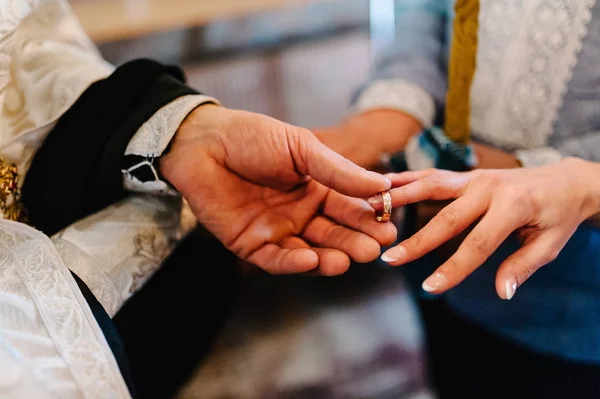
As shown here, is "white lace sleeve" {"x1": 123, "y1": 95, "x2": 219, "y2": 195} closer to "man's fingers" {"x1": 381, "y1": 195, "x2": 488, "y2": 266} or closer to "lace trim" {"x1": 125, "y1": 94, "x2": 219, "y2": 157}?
"lace trim" {"x1": 125, "y1": 94, "x2": 219, "y2": 157}

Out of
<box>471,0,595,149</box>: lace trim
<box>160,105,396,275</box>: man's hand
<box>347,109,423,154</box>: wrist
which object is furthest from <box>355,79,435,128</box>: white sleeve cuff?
<box>160,105,396,275</box>: man's hand

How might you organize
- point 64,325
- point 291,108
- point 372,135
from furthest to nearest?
point 291,108
point 372,135
point 64,325

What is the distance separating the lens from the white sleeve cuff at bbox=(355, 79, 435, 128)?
0.75m

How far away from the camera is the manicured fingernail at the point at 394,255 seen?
1.45ft

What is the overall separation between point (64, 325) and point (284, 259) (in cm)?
21

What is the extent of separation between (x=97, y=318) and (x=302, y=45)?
1.11 meters

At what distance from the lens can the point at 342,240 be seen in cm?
50

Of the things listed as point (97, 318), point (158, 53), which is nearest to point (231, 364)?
point (97, 318)

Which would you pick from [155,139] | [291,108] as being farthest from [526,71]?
[291,108]

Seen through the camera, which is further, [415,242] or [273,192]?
[273,192]

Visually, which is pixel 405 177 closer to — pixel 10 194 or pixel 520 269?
pixel 520 269

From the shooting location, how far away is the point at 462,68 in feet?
1.84

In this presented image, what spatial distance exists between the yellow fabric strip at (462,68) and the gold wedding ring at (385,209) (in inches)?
7.5

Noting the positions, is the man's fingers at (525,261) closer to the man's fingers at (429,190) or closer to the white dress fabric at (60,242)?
the man's fingers at (429,190)
